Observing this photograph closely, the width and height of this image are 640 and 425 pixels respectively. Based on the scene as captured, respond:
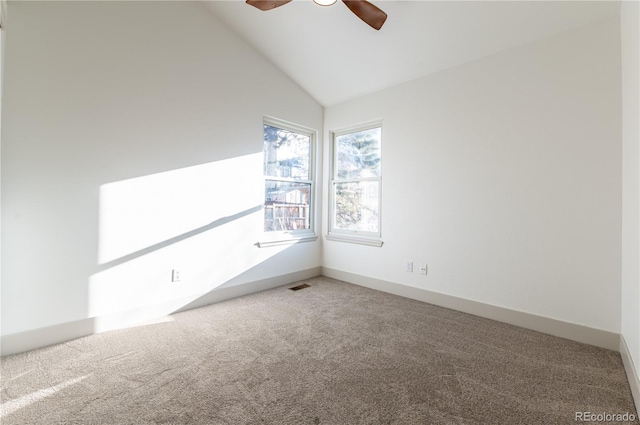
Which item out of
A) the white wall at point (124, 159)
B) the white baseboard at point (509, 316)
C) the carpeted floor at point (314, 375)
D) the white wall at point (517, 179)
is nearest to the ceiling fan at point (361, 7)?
the white wall at point (124, 159)

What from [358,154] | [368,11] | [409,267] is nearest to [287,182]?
[358,154]

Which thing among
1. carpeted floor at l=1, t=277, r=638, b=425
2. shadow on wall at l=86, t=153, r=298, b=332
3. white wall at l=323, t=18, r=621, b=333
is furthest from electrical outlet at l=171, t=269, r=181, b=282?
white wall at l=323, t=18, r=621, b=333

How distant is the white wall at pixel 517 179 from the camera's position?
2170 mm

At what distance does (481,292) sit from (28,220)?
12.8 feet

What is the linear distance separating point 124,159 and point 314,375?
2361 millimetres

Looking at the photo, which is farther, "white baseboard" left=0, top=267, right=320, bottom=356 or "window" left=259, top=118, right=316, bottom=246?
"window" left=259, top=118, right=316, bottom=246

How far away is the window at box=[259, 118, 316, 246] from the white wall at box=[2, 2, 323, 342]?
0.76 feet

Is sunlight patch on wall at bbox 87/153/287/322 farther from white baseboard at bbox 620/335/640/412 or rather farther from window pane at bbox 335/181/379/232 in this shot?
Answer: white baseboard at bbox 620/335/640/412

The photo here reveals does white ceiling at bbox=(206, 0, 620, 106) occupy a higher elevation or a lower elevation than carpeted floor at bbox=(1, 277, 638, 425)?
higher

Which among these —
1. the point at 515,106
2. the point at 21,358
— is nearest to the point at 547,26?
the point at 515,106

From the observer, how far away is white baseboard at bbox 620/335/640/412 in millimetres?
1503

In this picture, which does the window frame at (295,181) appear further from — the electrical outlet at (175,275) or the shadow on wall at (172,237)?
the electrical outlet at (175,275)

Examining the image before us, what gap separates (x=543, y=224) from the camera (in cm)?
241

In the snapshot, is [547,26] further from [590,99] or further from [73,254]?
[73,254]
